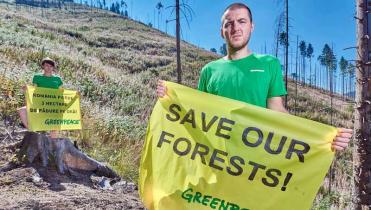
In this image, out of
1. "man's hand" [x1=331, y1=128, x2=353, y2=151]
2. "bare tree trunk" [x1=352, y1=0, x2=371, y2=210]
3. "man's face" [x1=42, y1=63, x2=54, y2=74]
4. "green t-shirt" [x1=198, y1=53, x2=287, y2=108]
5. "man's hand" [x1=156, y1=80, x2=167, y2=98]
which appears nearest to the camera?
"man's hand" [x1=331, y1=128, x2=353, y2=151]

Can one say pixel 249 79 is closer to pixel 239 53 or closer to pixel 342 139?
pixel 239 53

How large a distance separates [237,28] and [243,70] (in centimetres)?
31

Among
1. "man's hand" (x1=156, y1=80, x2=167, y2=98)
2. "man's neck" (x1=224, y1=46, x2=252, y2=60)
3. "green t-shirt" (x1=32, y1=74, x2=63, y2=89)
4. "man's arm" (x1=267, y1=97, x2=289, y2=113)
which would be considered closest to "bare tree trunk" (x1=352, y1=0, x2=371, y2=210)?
"man's arm" (x1=267, y1=97, x2=289, y2=113)

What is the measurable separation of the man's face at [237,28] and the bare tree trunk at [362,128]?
2.87 meters

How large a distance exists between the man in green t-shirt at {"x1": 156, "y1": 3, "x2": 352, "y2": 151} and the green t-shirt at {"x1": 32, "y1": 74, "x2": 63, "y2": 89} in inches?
202

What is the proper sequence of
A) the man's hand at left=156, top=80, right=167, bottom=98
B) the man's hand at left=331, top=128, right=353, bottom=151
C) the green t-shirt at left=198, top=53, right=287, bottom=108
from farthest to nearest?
the man's hand at left=156, top=80, right=167, bottom=98 < the green t-shirt at left=198, top=53, right=287, bottom=108 < the man's hand at left=331, top=128, right=353, bottom=151

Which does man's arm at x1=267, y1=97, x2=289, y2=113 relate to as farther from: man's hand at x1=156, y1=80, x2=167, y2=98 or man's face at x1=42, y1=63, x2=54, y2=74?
man's face at x1=42, y1=63, x2=54, y2=74

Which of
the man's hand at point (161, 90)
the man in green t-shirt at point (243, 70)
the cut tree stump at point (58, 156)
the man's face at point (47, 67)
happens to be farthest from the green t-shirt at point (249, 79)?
the cut tree stump at point (58, 156)

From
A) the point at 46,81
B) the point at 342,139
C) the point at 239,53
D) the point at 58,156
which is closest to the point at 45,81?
the point at 46,81

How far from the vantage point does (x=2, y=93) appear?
33.4 ft

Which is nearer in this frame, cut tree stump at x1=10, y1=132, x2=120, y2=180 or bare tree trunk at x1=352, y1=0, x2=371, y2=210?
bare tree trunk at x1=352, y1=0, x2=371, y2=210

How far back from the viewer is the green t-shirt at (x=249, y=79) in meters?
3.24

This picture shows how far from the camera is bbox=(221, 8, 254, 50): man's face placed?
3.30m

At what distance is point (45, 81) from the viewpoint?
310 inches
